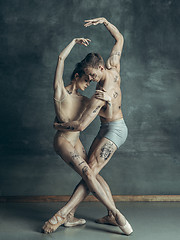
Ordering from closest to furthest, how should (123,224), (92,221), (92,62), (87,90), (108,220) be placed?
(123,224) → (92,62) → (108,220) → (92,221) → (87,90)

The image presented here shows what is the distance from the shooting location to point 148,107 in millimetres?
5551

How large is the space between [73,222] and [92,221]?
11.2 inches

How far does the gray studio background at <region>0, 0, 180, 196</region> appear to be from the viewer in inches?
213

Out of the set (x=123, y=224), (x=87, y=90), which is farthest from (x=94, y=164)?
(x=87, y=90)

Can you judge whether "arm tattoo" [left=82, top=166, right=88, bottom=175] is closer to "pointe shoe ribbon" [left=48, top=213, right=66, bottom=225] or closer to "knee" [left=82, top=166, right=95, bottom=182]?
"knee" [left=82, top=166, right=95, bottom=182]

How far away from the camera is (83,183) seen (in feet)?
13.6

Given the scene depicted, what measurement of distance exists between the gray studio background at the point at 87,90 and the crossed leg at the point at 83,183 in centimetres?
133

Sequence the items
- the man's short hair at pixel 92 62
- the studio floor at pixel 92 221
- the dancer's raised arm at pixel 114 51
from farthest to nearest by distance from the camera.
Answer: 1. the dancer's raised arm at pixel 114 51
2. the man's short hair at pixel 92 62
3. the studio floor at pixel 92 221

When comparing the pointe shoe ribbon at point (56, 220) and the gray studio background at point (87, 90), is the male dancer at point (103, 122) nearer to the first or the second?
the pointe shoe ribbon at point (56, 220)

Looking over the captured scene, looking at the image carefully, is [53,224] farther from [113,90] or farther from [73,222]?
[113,90]

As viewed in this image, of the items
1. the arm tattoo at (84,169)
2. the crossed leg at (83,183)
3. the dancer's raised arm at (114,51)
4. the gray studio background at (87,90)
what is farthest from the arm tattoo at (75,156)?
the gray studio background at (87,90)

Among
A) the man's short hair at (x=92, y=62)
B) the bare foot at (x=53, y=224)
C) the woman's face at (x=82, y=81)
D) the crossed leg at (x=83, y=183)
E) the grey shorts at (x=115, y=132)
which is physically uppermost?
the man's short hair at (x=92, y=62)

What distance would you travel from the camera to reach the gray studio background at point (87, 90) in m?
5.41

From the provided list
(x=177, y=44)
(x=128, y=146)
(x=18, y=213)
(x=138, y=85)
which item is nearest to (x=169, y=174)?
(x=128, y=146)
